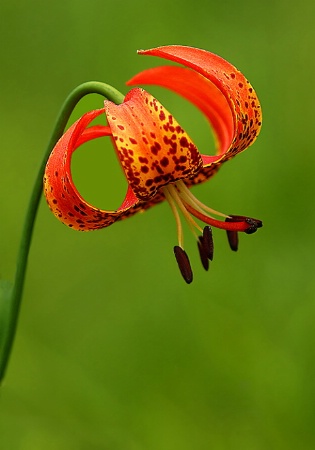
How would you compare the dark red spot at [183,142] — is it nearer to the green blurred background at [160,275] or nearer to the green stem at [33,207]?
the green stem at [33,207]

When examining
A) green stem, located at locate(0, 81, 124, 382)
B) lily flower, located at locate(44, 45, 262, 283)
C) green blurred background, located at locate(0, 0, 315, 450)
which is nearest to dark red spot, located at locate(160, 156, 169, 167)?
lily flower, located at locate(44, 45, 262, 283)

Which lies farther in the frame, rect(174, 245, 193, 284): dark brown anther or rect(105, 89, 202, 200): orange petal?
rect(174, 245, 193, 284): dark brown anther

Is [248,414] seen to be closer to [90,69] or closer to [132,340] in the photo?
[132,340]

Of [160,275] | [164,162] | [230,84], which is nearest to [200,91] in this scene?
[230,84]

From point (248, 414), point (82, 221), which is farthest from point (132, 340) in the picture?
point (82, 221)

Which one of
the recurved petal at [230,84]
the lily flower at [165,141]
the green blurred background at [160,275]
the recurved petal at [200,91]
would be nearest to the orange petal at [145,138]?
the lily flower at [165,141]

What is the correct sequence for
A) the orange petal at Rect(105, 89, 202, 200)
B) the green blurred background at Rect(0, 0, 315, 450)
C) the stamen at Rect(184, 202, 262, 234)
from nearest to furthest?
1. the orange petal at Rect(105, 89, 202, 200)
2. the stamen at Rect(184, 202, 262, 234)
3. the green blurred background at Rect(0, 0, 315, 450)

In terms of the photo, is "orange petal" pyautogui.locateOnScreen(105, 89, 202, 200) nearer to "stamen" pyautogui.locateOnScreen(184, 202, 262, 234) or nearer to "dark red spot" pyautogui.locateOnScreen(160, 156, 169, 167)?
"dark red spot" pyautogui.locateOnScreen(160, 156, 169, 167)
